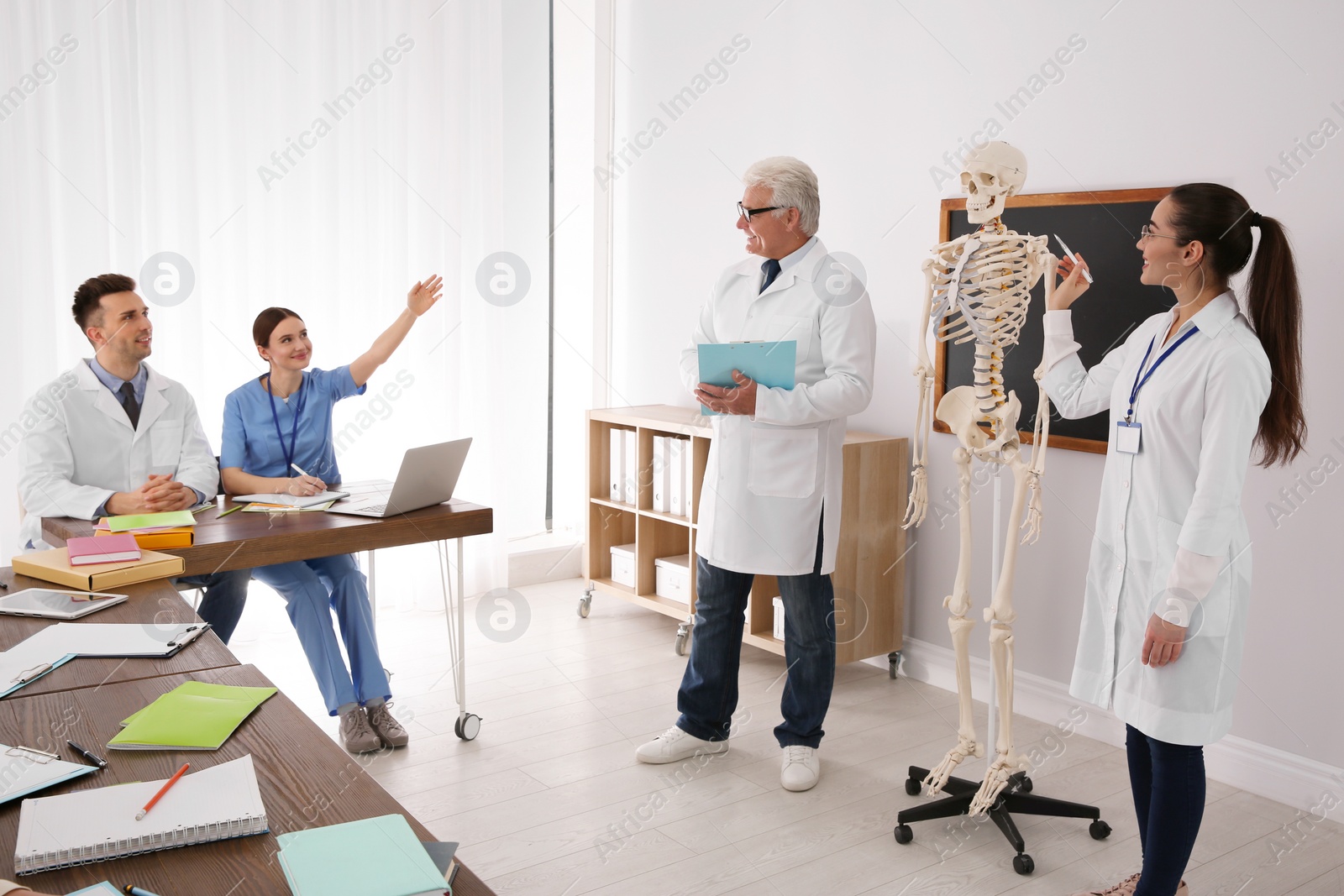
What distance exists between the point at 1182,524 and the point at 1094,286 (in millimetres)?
1311

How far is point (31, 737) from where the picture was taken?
57.5 inches

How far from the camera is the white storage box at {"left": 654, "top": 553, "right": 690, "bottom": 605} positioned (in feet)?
13.8

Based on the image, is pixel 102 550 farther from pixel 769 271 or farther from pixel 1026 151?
pixel 1026 151

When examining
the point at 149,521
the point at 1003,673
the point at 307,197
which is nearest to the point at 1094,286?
the point at 1003,673

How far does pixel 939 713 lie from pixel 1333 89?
210 centimetres

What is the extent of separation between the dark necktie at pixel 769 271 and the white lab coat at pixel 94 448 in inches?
66.3

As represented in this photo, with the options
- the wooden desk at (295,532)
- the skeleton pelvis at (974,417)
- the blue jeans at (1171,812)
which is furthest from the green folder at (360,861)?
the skeleton pelvis at (974,417)

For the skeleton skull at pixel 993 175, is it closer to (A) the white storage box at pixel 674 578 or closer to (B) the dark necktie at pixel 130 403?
(A) the white storage box at pixel 674 578

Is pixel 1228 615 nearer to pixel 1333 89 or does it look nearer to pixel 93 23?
pixel 1333 89

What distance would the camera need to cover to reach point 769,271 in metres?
2.90

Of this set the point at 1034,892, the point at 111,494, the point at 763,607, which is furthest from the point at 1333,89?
the point at 111,494

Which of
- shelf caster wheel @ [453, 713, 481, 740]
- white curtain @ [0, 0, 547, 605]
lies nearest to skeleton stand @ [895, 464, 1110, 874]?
shelf caster wheel @ [453, 713, 481, 740]

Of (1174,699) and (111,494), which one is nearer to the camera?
(1174,699)

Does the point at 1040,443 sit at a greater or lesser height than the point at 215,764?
greater
